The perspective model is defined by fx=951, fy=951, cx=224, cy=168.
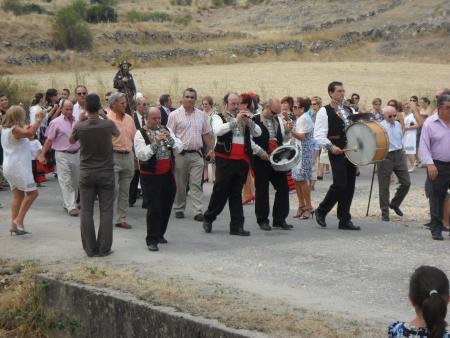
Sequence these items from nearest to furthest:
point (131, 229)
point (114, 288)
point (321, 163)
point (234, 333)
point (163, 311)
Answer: point (234, 333), point (163, 311), point (114, 288), point (131, 229), point (321, 163)

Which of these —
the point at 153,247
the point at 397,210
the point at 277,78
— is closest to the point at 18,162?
the point at 153,247

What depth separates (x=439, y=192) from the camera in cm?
1234

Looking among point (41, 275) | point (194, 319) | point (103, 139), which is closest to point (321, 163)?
point (103, 139)

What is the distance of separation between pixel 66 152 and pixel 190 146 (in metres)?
1.95

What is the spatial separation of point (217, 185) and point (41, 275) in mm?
3250

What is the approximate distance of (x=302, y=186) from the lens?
14.6 metres

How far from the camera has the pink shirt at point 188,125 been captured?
1399 centimetres

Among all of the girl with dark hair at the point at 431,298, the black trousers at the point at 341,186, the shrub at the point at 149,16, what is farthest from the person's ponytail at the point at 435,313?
the shrub at the point at 149,16

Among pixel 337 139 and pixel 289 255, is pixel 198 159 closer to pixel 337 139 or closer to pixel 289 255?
pixel 337 139

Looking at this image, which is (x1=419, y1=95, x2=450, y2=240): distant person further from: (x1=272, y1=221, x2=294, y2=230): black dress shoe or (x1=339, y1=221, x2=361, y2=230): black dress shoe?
(x1=272, y1=221, x2=294, y2=230): black dress shoe

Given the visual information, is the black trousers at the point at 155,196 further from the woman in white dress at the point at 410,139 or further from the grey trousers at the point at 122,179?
the woman in white dress at the point at 410,139

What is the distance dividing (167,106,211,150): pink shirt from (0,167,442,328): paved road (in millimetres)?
1222

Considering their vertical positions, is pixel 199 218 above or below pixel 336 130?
below

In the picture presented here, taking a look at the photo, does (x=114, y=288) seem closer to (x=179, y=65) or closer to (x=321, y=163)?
(x=321, y=163)
